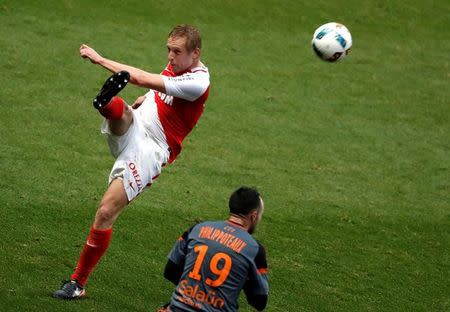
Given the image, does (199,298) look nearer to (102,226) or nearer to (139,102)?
(102,226)

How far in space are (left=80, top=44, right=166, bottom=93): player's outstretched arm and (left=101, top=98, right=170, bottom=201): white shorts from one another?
46cm

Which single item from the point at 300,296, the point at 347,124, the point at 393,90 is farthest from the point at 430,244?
the point at 393,90

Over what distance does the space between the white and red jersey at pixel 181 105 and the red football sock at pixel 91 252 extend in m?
1.05

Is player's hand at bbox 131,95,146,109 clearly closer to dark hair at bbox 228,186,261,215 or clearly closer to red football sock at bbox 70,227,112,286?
red football sock at bbox 70,227,112,286

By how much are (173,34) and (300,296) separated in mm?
2746

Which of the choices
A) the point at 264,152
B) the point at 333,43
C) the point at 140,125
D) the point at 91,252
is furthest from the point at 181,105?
the point at 264,152

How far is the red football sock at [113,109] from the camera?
6.85m

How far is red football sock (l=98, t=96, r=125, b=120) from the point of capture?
6.85 m

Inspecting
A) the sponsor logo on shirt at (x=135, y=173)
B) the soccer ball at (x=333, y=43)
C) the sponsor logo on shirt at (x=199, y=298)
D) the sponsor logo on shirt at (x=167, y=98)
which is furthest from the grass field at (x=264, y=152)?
the soccer ball at (x=333, y=43)

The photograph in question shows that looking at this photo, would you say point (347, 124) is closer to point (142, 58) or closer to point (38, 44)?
point (142, 58)

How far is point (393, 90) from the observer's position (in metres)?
15.2

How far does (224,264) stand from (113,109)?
2.04 metres

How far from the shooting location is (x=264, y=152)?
1235 centimetres

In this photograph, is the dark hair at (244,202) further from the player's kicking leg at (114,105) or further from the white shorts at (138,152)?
the white shorts at (138,152)
